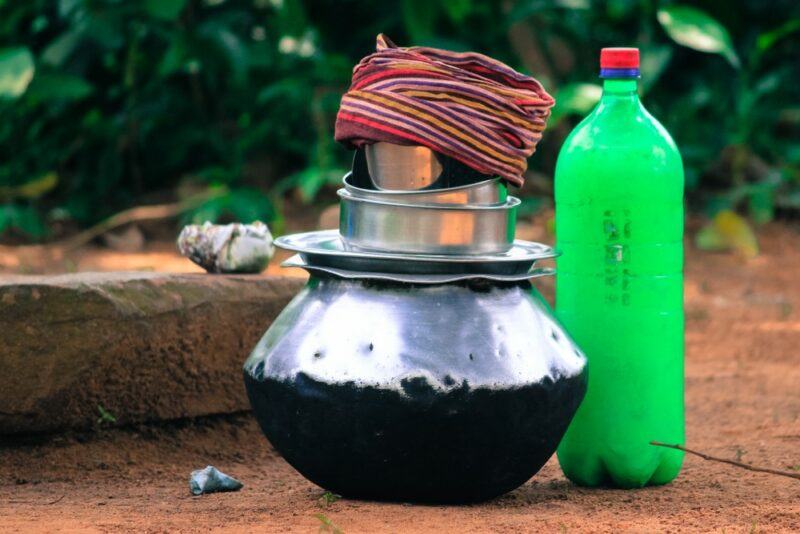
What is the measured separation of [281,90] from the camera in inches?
224

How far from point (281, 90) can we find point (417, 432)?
3.89 meters

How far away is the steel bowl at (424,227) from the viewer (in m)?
2.09

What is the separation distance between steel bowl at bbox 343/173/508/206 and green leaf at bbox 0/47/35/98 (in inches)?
132

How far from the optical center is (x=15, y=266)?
4945mm

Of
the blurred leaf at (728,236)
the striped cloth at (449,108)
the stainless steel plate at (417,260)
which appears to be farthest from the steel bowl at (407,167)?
the blurred leaf at (728,236)

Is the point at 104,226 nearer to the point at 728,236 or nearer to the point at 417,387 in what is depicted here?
the point at 728,236

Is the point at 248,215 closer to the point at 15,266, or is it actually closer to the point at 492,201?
the point at 15,266

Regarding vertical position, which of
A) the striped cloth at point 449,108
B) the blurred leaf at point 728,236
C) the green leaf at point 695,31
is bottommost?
the blurred leaf at point 728,236

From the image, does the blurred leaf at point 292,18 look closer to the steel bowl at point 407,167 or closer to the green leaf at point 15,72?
the green leaf at point 15,72

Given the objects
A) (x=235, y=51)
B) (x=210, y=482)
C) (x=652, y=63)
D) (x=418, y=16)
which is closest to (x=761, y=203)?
(x=652, y=63)

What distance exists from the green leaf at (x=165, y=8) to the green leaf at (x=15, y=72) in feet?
1.97

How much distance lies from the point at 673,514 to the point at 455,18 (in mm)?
4200

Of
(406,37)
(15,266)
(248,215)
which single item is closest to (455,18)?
(406,37)

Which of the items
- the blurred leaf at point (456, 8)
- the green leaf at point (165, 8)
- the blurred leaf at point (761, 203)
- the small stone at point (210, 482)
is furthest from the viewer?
the blurred leaf at point (456, 8)
